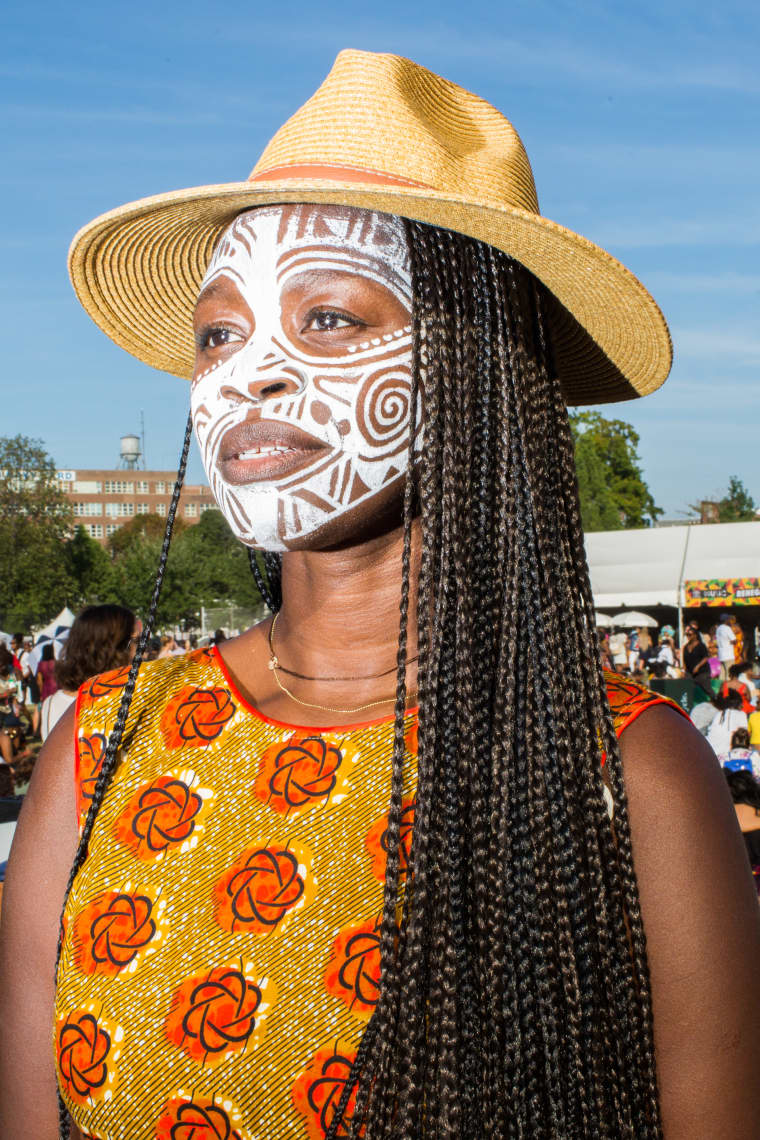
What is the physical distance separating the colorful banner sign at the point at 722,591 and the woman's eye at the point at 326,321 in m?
19.5

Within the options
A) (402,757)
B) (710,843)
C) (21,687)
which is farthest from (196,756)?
(21,687)

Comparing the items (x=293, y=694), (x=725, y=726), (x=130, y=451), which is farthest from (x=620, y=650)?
(x=130, y=451)

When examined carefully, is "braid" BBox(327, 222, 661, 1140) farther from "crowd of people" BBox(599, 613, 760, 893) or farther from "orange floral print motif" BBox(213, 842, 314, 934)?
"crowd of people" BBox(599, 613, 760, 893)

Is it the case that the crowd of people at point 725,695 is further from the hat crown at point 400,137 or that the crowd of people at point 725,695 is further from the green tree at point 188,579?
the green tree at point 188,579

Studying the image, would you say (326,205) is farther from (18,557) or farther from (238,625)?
(18,557)

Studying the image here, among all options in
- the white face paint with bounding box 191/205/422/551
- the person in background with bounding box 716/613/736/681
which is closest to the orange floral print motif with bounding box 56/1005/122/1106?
the white face paint with bounding box 191/205/422/551

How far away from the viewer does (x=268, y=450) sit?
1.72 metres

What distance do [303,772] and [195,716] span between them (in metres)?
0.25

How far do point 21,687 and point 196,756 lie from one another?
59.3 ft

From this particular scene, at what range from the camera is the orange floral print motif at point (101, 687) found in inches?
76.0

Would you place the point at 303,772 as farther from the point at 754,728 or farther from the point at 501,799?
the point at 754,728

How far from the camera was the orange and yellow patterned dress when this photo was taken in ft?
5.01

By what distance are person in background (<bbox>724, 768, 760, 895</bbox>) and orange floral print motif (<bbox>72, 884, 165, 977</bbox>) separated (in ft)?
12.6

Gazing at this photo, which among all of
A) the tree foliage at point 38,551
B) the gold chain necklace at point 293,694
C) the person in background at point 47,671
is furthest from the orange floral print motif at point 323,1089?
the tree foliage at point 38,551
